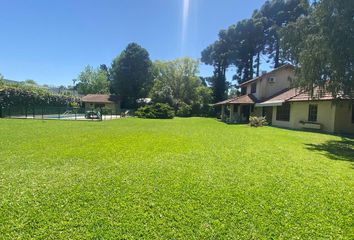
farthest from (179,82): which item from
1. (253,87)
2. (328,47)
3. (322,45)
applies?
(328,47)

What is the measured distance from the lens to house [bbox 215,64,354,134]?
16625 mm

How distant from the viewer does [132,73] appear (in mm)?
43688

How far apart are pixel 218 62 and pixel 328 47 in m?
37.1

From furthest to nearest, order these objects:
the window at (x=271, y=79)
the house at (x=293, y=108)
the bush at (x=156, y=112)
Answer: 1. the bush at (x=156, y=112)
2. the window at (x=271, y=79)
3. the house at (x=293, y=108)

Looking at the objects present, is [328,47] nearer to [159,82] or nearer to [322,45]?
[322,45]

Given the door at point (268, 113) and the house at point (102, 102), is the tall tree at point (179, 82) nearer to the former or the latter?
the house at point (102, 102)

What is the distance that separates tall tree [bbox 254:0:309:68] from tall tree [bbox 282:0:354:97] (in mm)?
27120

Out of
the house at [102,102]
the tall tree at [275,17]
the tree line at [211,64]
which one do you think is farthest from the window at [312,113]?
the house at [102,102]

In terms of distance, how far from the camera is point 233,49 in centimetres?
4300

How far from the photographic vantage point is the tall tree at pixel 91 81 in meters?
66.6

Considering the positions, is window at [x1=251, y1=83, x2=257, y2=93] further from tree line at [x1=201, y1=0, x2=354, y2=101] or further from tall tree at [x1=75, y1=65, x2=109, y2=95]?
tall tree at [x1=75, y1=65, x2=109, y2=95]

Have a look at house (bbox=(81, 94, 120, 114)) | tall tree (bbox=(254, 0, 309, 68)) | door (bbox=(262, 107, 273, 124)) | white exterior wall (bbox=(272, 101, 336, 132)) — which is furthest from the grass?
house (bbox=(81, 94, 120, 114))

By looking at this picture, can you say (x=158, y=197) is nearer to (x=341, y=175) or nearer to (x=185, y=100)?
(x=341, y=175)

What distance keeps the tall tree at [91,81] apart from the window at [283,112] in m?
55.0
